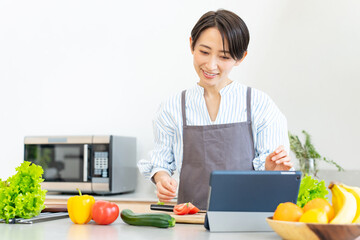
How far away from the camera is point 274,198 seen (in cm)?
128

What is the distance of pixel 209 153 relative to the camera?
77.7 inches

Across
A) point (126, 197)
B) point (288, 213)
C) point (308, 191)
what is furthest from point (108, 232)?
point (126, 197)

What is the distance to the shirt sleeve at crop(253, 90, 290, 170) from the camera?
6.17 ft

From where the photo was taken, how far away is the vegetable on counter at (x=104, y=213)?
4.68ft

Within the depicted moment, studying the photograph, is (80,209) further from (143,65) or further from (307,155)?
(143,65)

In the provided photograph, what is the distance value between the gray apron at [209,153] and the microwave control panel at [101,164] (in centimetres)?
115

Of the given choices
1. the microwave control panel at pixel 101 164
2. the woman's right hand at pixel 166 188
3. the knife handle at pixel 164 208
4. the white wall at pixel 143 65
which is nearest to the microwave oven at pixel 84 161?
the microwave control panel at pixel 101 164

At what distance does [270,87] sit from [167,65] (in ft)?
2.37

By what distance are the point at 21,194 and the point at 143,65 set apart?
2.08 metres

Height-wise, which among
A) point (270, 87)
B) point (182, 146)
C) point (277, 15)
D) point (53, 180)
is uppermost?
point (277, 15)

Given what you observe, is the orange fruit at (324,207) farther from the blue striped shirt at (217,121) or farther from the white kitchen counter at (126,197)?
the white kitchen counter at (126,197)

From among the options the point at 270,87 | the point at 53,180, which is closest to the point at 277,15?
the point at 270,87

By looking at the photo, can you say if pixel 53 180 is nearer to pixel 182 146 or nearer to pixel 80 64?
pixel 80 64

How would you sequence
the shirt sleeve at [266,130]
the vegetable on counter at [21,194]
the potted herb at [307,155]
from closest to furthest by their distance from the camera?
the vegetable on counter at [21,194]
the shirt sleeve at [266,130]
the potted herb at [307,155]
